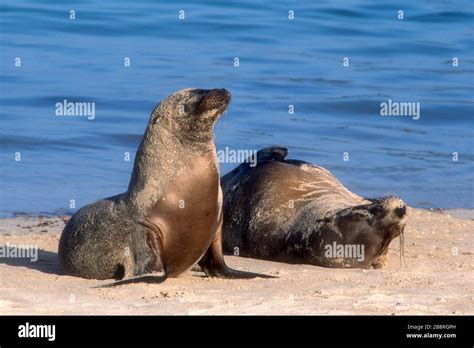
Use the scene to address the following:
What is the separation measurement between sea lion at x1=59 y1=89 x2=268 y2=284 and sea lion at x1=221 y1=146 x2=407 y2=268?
104cm

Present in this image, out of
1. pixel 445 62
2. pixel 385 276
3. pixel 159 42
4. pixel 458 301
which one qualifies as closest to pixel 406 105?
pixel 445 62

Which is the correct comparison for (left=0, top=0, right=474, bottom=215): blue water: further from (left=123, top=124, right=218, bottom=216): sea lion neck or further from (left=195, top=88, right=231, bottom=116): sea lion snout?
(left=195, top=88, right=231, bottom=116): sea lion snout

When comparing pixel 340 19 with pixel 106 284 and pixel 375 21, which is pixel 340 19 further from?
pixel 106 284

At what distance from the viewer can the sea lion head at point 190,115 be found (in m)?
8.19

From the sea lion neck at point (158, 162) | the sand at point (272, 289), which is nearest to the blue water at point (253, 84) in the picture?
the sand at point (272, 289)

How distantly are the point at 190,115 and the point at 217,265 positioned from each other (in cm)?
103

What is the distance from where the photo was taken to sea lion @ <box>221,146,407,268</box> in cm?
893

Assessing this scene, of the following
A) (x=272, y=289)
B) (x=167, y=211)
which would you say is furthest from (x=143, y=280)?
(x=272, y=289)

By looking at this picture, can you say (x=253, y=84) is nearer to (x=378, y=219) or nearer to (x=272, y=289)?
(x=378, y=219)

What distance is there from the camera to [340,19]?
2580 cm

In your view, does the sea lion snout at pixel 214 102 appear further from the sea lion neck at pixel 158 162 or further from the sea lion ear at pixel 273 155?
the sea lion ear at pixel 273 155

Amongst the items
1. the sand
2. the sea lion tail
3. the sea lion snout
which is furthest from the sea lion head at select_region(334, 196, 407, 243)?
the sea lion tail

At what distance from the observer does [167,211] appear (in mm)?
8031

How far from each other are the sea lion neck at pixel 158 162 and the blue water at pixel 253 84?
10.0ft
